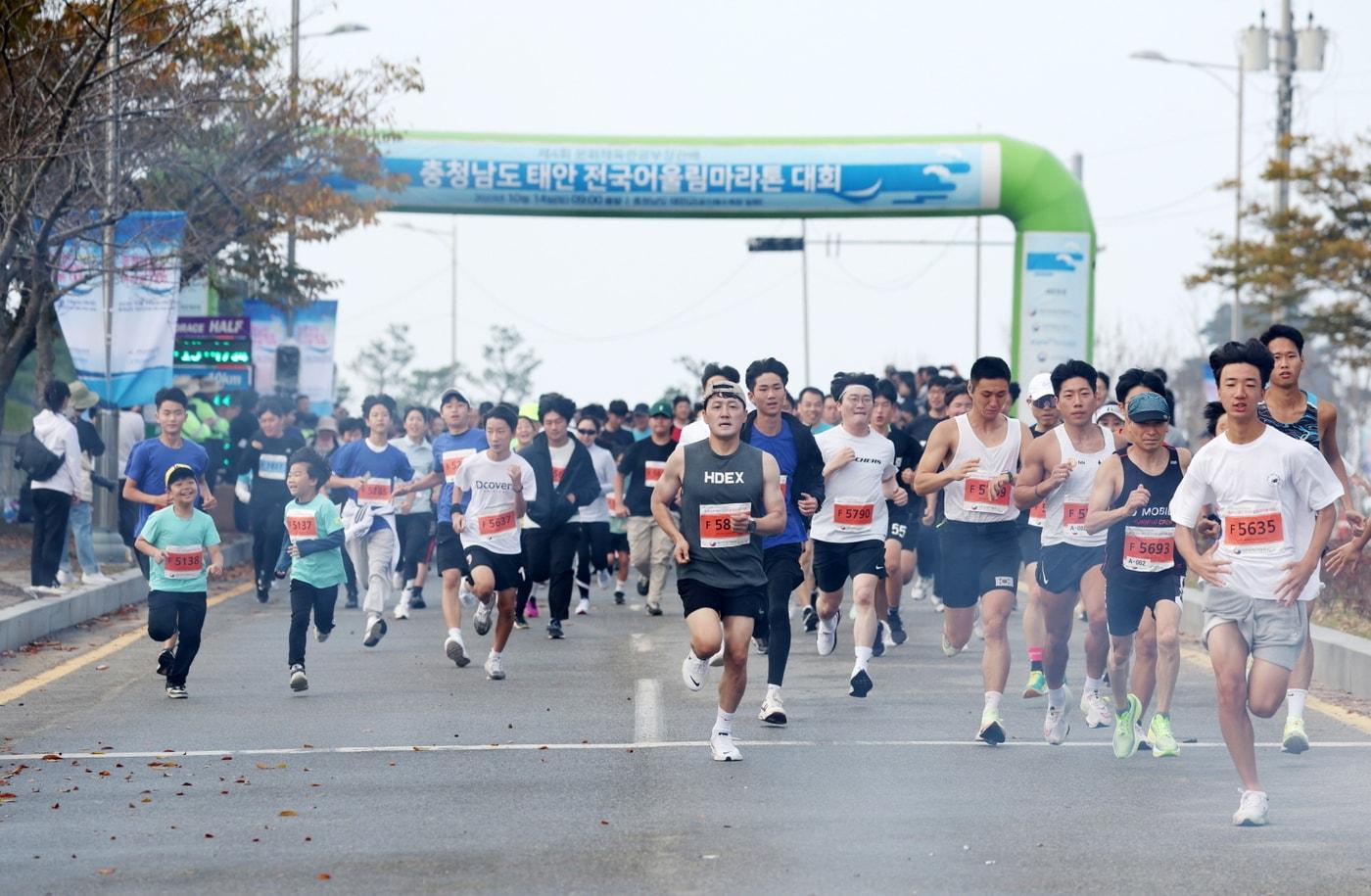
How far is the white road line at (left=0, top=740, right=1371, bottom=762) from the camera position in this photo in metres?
10.1

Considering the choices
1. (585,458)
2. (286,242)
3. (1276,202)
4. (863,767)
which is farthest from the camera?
(286,242)

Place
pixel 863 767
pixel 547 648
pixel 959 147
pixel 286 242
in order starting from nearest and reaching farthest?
pixel 863 767, pixel 547 648, pixel 959 147, pixel 286 242

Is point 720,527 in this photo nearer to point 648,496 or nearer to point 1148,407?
point 1148,407

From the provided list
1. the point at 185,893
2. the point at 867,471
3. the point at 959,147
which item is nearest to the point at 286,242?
the point at 959,147

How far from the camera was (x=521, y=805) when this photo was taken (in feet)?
28.0

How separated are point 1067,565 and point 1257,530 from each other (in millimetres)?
2515

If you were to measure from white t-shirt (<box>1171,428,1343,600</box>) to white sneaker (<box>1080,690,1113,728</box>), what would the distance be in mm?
2750

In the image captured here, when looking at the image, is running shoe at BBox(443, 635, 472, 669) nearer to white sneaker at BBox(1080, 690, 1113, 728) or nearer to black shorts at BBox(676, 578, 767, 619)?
black shorts at BBox(676, 578, 767, 619)

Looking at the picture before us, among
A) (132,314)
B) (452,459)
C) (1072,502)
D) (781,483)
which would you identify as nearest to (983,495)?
(1072,502)

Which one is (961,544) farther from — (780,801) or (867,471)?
(780,801)

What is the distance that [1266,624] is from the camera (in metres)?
8.27

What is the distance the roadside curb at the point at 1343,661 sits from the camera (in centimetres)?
1255

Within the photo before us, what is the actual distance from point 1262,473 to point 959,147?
71.1 ft

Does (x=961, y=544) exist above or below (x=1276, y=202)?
below
